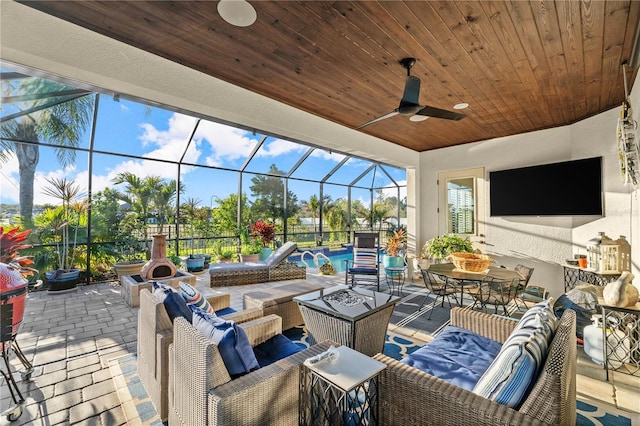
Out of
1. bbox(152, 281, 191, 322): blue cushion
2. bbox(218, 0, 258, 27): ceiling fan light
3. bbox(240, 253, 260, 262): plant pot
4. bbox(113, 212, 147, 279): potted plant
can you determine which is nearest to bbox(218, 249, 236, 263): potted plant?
bbox(240, 253, 260, 262): plant pot

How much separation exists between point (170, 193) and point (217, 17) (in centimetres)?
615

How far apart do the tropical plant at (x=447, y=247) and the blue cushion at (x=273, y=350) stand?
398 centimetres

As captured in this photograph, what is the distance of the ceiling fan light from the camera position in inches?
76.4

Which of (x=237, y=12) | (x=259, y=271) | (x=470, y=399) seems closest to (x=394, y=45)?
(x=237, y=12)

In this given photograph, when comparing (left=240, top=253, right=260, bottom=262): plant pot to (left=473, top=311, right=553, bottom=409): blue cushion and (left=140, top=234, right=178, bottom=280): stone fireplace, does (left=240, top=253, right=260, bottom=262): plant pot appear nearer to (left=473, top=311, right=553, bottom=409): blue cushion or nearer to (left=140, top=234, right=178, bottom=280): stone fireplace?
(left=140, top=234, right=178, bottom=280): stone fireplace

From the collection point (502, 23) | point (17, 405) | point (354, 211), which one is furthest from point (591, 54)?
point (354, 211)

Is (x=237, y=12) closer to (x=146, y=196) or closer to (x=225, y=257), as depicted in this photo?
(x=225, y=257)

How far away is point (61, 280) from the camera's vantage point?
4.68 m

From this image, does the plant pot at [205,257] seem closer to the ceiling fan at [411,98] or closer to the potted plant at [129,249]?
the potted plant at [129,249]

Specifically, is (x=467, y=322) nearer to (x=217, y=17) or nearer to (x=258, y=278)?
(x=217, y=17)

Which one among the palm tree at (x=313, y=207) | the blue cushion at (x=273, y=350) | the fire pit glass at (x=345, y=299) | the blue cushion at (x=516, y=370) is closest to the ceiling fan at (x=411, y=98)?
the fire pit glass at (x=345, y=299)

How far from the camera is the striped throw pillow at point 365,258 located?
527 centimetres

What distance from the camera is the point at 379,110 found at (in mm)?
3928

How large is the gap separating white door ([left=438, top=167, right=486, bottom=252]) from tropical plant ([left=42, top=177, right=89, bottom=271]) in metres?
7.12
